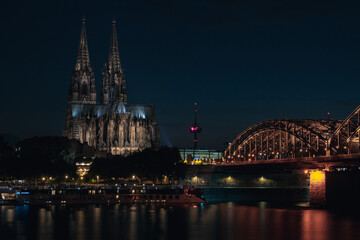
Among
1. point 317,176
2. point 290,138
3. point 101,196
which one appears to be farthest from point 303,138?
point 101,196

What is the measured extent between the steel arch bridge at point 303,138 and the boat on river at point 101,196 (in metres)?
17.5

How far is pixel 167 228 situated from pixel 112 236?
942 centimetres

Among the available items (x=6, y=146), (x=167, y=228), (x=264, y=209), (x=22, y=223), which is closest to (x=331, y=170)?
(x=264, y=209)

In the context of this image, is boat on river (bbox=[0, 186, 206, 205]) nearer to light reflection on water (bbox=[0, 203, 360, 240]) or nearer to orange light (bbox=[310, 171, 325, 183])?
light reflection on water (bbox=[0, 203, 360, 240])

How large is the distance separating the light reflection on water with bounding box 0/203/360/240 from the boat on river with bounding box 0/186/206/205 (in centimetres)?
687

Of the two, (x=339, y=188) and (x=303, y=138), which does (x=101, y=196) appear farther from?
(x=339, y=188)

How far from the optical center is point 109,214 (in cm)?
9694

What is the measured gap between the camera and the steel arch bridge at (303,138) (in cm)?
10238

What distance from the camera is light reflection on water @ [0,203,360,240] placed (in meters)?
76.6

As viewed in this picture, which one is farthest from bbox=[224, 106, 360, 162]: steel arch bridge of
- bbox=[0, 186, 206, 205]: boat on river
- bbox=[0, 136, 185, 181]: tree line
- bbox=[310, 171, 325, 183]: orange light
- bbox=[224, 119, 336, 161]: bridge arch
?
bbox=[0, 136, 185, 181]: tree line

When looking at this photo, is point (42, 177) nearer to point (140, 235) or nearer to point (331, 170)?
point (331, 170)

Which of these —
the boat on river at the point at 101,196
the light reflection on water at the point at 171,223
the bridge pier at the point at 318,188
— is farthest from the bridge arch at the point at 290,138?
the boat on river at the point at 101,196

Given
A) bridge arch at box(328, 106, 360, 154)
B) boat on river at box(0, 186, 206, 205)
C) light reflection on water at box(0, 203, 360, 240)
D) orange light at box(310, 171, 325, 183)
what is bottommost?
light reflection on water at box(0, 203, 360, 240)

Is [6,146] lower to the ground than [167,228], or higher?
higher
